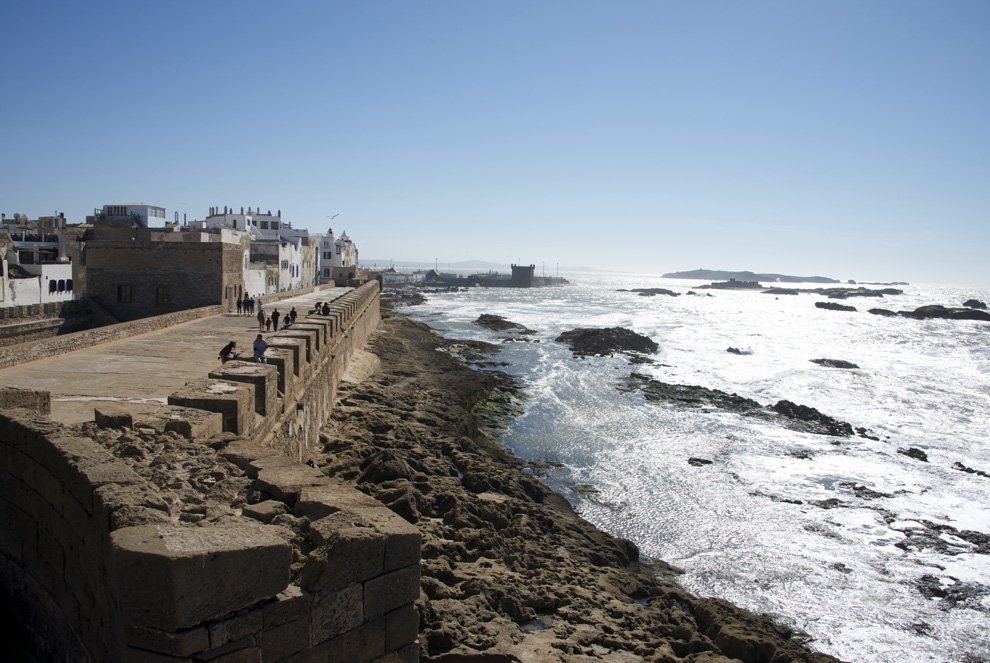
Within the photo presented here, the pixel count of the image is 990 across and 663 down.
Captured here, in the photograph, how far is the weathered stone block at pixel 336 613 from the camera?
3303 millimetres


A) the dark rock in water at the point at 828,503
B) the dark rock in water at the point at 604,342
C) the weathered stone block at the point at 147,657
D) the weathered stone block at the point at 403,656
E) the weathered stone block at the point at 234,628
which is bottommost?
the dark rock in water at the point at 828,503

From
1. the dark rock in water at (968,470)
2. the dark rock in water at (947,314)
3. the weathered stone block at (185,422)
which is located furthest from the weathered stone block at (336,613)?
the dark rock in water at (947,314)

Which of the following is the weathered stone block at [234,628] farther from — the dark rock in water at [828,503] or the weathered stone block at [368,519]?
the dark rock in water at [828,503]

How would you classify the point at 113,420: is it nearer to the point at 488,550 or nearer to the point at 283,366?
the point at 283,366

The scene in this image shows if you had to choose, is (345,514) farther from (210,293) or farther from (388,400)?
(210,293)

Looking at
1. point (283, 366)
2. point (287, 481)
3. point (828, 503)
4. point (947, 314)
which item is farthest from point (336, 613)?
point (947, 314)

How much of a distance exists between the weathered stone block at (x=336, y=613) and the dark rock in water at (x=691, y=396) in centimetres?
2089

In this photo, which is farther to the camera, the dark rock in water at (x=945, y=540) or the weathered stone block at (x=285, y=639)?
the dark rock in water at (x=945, y=540)

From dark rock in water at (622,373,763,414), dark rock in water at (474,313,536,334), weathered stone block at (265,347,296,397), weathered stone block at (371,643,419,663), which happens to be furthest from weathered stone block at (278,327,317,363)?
dark rock in water at (474,313,536,334)

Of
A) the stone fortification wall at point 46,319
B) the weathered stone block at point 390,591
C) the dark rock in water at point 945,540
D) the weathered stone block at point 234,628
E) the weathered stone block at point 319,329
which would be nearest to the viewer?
the weathered stone block at point 234,628

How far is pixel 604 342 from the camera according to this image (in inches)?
1480

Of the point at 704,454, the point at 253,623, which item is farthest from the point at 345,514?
the point at 704,454

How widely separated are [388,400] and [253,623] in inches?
563

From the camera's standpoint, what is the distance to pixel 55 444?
4055 millimetres
